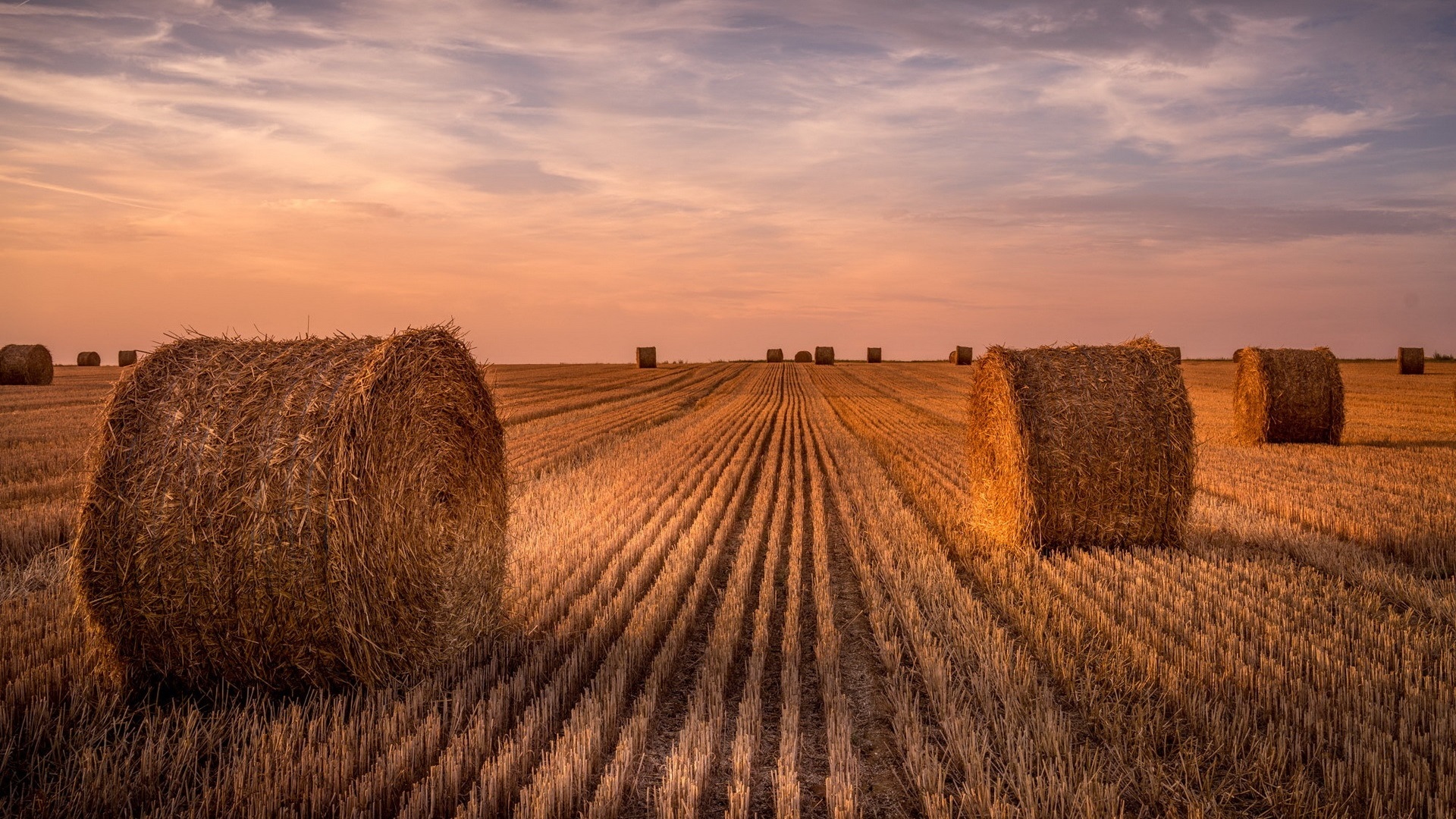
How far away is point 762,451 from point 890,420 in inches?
270

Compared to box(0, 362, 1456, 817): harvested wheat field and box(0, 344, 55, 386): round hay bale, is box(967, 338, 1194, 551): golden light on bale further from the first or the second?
box(0, 344, 55, 386): round hay bale

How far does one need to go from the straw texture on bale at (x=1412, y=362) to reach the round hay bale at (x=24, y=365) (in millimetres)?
54606

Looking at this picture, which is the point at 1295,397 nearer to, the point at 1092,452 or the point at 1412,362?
the point at 1092,452

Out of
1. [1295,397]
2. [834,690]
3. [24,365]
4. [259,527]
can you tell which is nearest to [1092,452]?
[834,690]

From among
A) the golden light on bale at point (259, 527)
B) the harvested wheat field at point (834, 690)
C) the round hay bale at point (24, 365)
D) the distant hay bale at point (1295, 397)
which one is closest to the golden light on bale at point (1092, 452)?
Result: the harvested wheat field at point (834, 690)

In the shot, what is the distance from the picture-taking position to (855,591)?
6.89m

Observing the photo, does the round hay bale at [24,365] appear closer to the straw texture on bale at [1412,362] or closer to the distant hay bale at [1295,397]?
the distant hay bale at [1295,397]

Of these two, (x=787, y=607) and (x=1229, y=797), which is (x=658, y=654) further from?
(x=1229, y=797)

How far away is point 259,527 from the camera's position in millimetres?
4680

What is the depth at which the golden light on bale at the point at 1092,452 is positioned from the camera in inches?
325

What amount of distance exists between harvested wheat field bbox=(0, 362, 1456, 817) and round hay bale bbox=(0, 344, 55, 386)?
25.9m

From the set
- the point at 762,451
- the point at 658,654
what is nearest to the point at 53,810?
the point at 658,654

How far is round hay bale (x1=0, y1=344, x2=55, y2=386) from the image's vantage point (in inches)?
1150

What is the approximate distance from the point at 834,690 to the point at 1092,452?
16.1 ft
